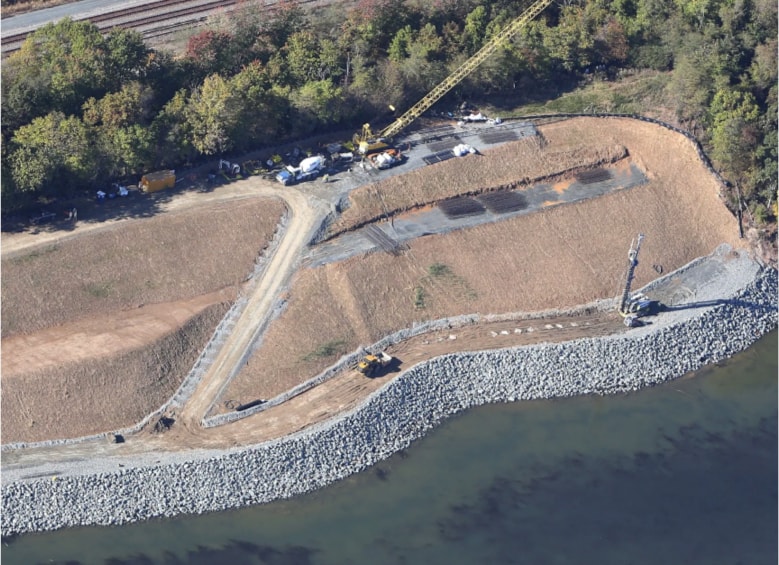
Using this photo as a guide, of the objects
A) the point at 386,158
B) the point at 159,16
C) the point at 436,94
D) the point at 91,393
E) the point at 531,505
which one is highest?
the point at 159,16

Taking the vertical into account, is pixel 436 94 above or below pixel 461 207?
above

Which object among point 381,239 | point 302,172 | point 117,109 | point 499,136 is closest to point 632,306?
point 381,239

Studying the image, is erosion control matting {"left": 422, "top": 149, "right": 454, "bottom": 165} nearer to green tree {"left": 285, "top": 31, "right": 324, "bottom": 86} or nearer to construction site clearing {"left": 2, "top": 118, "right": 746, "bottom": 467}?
construction site clearing {"left": 2, "top": 118, "right": 746, "bottom": 467}

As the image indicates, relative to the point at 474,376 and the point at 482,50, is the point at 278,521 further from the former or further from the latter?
the point at 482,50

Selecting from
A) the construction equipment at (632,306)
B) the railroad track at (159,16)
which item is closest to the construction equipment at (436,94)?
the railroad track at (159,16)

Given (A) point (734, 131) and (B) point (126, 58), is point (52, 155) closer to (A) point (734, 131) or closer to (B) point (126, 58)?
(B) point (126, 58)

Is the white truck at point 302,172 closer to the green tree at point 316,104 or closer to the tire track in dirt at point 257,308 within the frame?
the tire track in dirt at point 257,308

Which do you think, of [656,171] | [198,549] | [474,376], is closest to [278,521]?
[198,549]

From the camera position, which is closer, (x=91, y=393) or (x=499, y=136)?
(x=91, y=393)
